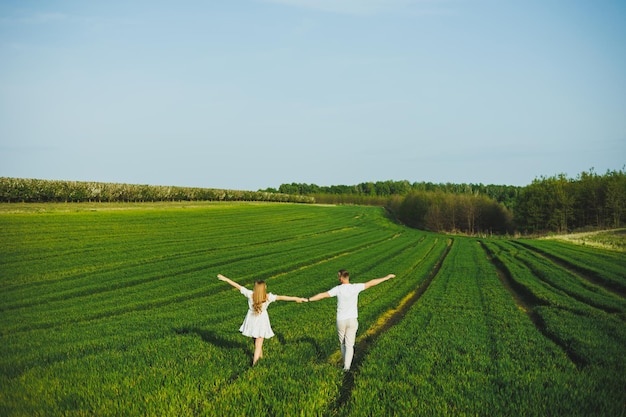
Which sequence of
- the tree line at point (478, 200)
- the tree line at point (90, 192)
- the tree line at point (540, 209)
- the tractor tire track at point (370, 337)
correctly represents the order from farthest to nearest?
the tree line at point (540, 209) < the tree line at point (478, 200) < the tree line at point (90, 192) < the tractor tire track at point (370, 337)

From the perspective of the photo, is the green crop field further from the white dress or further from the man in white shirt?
the man in white shirt

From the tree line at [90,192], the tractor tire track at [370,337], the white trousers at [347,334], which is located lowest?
the tractor tire track at [370,337]

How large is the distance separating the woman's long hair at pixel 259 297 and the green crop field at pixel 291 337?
1403 millimetres

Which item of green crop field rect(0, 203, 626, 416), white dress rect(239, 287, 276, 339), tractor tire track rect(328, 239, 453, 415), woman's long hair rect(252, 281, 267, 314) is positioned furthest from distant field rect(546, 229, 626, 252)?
woman's long hair rect(252, 281, 267, 314)

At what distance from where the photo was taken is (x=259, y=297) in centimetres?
1044

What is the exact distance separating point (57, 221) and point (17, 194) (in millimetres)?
18039

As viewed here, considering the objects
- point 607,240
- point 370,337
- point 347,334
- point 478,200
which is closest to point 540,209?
point 478,200

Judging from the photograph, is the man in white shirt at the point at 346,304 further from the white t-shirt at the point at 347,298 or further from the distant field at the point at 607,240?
the distant field at the point at 607,240

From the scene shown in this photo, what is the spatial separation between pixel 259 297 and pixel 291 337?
4593 millimetres

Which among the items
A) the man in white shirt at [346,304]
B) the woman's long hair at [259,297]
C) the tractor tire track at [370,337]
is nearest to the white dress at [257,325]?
the woman's long hair at [259,297]

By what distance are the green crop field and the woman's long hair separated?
4.60 feet

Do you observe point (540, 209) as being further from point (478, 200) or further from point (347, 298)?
point (347, 298)

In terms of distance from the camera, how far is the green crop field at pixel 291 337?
8.36 meters

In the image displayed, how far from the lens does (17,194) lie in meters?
58.4
